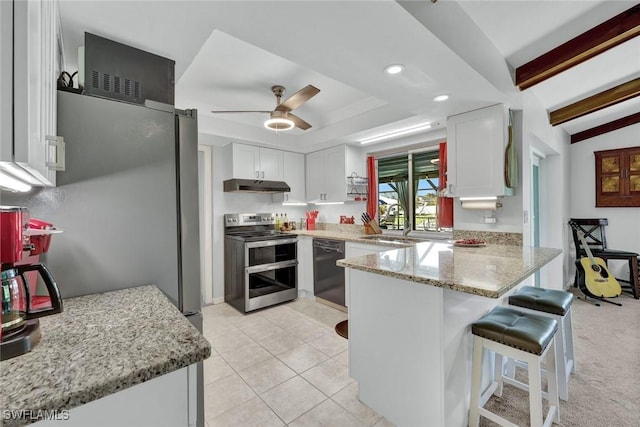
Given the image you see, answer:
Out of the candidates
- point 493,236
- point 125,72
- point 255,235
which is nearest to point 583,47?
point 493,236

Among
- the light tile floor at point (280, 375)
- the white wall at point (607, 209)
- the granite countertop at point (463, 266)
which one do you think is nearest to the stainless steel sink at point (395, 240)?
the granite countertop at point (463, 266)

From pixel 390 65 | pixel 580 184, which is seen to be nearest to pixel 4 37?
pixel 390 65

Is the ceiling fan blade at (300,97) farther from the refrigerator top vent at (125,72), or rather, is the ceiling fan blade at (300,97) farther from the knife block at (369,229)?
the knife block at (369,229)

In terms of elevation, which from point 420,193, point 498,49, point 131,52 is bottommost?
point 420,193

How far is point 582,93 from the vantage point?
10.3 ft

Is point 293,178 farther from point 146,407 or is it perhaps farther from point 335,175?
point 146,407

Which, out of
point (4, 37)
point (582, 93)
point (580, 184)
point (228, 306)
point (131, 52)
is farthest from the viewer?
point (580, 184)

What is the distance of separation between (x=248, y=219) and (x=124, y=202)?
298 cm

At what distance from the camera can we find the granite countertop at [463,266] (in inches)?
52.8

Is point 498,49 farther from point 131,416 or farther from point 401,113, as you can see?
point 131,416

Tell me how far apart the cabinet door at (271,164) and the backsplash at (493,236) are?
2.67 metres

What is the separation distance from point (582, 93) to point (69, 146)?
4.75 metres

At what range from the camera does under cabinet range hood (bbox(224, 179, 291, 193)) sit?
3.73m

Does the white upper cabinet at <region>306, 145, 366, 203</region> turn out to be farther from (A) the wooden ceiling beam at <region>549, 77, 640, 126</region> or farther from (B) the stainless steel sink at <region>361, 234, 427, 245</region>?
(A) the wooden ceiling beam at <region>549, 77, 640, 126</region>
